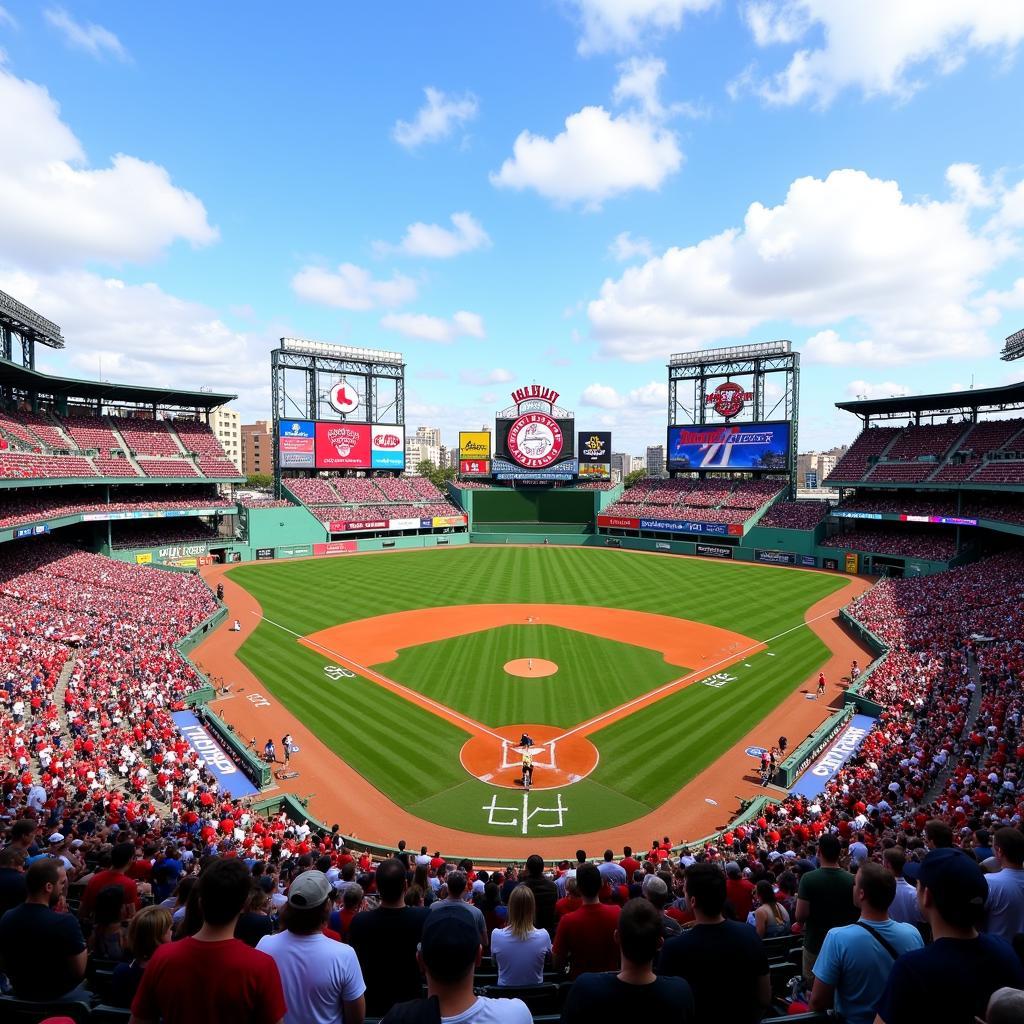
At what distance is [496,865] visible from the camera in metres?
15.0

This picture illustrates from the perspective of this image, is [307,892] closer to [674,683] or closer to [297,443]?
[674,683]

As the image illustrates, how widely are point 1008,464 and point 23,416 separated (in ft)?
243

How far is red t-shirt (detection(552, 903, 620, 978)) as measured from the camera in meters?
4.98

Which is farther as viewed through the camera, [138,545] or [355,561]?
[355,561]

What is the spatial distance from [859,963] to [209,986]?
378 cm

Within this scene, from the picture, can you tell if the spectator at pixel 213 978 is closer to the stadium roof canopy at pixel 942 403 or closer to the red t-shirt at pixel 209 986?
the red t-shirt at pixel 209 986

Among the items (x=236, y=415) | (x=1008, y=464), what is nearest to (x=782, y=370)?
(x=1008, y=464)

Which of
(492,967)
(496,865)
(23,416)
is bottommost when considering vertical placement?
(496,865)

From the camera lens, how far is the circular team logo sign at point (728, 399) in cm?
6944

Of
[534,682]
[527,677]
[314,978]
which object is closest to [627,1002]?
[314,978]

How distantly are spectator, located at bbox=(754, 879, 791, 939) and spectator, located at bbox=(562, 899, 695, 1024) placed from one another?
4.92 meters

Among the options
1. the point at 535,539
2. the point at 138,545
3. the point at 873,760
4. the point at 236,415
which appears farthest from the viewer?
the point at 236,415

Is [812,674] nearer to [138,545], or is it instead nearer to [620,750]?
[620,750]

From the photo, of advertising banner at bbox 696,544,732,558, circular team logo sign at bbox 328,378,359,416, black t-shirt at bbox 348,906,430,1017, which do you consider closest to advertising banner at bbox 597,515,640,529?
advertising banner at bbox 696,544,732,558
